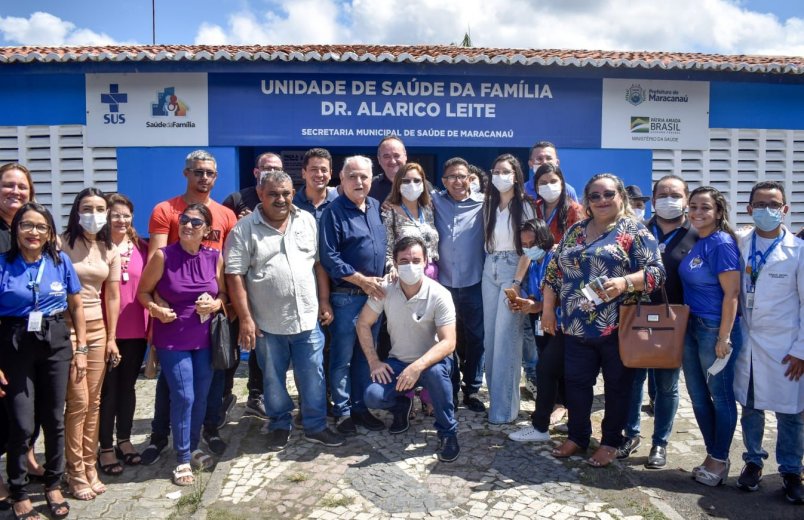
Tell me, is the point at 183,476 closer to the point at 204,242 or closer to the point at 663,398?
the point at 204,242

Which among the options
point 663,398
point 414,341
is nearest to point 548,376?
point 663,398

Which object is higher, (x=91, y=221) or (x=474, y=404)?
(x=91, y=221)

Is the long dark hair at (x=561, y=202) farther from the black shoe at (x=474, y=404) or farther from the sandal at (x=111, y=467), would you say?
the sandal at (x=111, y=467)

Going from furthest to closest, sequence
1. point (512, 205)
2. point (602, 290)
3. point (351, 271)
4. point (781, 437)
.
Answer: point (512, 205) < point (351, 271) < point (602, 290) < point (781, 437)

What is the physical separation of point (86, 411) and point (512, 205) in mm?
3205

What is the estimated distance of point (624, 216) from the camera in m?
3.90

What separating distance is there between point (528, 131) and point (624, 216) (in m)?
4.37

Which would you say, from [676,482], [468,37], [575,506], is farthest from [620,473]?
[468,37]

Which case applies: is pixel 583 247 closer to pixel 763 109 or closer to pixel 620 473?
pixel 620 473

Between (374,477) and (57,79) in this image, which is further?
(57,79)

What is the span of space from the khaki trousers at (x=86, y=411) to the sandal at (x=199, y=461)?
0.59m

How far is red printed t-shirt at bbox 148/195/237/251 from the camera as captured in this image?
4.29 metres

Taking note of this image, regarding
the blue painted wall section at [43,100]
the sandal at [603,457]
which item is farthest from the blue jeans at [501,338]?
the blue painted wall section at [43,100]

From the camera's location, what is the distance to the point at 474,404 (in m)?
5.05
